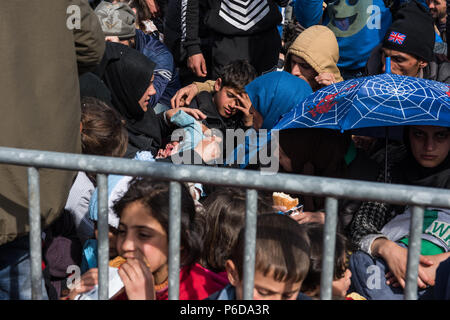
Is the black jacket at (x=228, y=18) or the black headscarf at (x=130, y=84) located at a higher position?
the black jacket at (x=228, y=18)

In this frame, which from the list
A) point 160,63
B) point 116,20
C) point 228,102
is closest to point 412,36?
point 228,102

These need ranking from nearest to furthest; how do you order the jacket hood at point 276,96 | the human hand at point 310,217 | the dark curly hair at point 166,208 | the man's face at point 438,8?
the dark curly hair at point 166,208, the human hand at point 310,217, the jacket hood at point 276,96, the man's face at point 438,8

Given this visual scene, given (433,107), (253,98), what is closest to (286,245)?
(433,107)

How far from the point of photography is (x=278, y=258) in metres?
2.06

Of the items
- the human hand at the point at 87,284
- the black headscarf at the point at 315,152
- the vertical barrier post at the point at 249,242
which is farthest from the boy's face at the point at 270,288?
the black headscarf at the point at 315,152

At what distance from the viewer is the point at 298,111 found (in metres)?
3.65

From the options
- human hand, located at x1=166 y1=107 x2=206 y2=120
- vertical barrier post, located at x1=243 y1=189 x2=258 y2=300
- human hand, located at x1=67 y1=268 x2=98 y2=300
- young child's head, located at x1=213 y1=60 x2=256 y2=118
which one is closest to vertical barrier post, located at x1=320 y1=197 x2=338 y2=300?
vertical barrier post, located at x1=243 y1=189 x2=258 y2=300

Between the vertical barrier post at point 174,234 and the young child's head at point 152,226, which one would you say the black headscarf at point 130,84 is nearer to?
the young child's head at point 152,226

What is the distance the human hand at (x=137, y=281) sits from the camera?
2.17 metres

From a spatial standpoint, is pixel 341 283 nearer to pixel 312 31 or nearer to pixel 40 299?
pixel 40 299

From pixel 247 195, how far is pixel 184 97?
356 centimetres

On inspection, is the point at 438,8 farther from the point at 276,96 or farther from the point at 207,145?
the point at 207,145

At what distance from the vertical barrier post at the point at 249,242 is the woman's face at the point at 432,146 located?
1.90 meters
